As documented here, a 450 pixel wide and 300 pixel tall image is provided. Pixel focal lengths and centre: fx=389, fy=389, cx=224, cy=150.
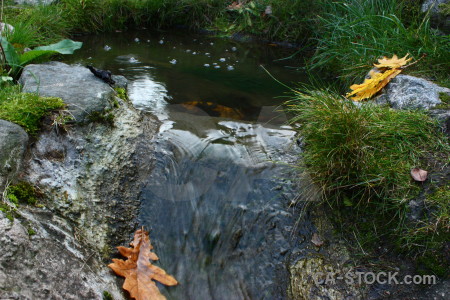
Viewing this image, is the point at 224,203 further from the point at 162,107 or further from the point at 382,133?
the point at 162,107

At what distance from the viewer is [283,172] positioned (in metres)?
3.17

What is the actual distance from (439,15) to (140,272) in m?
4.67

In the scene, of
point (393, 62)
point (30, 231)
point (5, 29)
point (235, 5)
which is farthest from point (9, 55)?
point (235, 5)

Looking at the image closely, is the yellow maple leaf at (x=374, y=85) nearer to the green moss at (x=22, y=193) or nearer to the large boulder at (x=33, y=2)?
the green moss at (x=22, y=193)

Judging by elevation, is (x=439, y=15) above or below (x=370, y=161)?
above

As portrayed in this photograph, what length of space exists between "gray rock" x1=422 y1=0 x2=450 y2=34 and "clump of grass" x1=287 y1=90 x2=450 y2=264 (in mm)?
2442

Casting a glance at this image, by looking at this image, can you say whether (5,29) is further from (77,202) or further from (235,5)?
(235,5)

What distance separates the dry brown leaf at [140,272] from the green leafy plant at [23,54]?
2.75m

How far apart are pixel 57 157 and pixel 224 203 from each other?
1341mm

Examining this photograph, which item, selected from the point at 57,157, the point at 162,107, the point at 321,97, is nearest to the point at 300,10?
the point at 162,107

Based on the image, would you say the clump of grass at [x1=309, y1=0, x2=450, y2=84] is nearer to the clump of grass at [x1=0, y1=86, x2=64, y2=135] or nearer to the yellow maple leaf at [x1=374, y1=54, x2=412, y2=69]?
the yellow maple leaf at [x1=374, y1=54, x2=412, y2=69]

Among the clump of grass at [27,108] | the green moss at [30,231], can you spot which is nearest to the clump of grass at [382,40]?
the clump of grass at [27,108]

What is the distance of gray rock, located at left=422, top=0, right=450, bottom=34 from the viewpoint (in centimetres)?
478

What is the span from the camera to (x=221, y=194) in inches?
124
